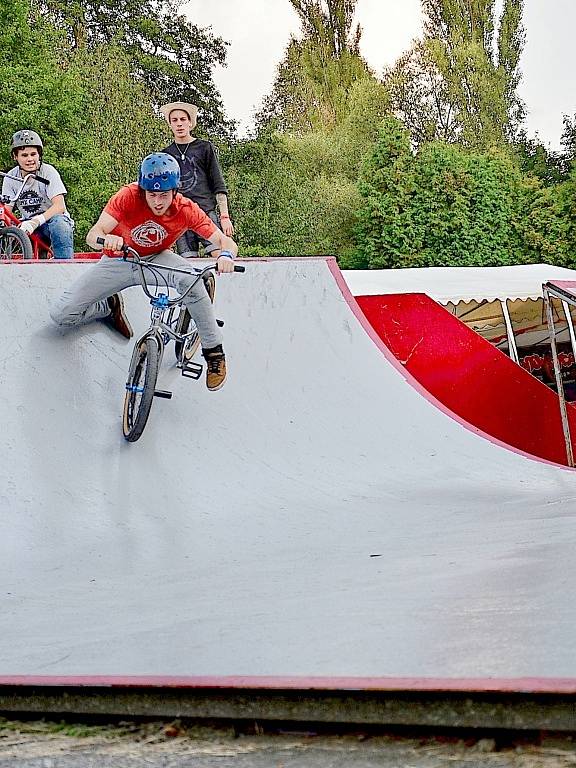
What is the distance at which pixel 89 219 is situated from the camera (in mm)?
23984

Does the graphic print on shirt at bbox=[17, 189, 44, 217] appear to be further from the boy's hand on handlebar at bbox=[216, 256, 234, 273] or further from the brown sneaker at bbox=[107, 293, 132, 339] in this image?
the boy's hand on handlebar at bbox=[216, 256, 234, 273]

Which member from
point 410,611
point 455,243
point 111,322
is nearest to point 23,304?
point 111,322

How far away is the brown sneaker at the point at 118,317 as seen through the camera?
594 cm

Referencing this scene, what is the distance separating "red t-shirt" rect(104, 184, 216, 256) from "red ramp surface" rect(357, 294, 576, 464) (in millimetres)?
3824

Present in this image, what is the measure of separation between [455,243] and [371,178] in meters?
3.24

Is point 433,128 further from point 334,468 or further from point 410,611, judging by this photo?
point 410,611

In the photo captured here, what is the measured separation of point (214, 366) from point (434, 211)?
82.9 feet

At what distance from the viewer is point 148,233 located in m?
5.21

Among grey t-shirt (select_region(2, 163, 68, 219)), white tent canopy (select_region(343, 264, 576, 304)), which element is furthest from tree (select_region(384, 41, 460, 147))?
grey t-shirt (select_region(2, 163, 68, 219))

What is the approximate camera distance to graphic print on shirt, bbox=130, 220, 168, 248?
520cm

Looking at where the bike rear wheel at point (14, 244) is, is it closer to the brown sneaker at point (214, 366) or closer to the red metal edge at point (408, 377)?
the red metal edge at point (408, 377)

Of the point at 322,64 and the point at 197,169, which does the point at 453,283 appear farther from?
the point at 322,64

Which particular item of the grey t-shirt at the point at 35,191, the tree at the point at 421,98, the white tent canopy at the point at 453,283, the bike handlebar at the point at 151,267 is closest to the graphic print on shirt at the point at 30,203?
the grey t-shirt at the point at 35,191

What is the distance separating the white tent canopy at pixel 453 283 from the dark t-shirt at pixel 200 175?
3.75 meters
